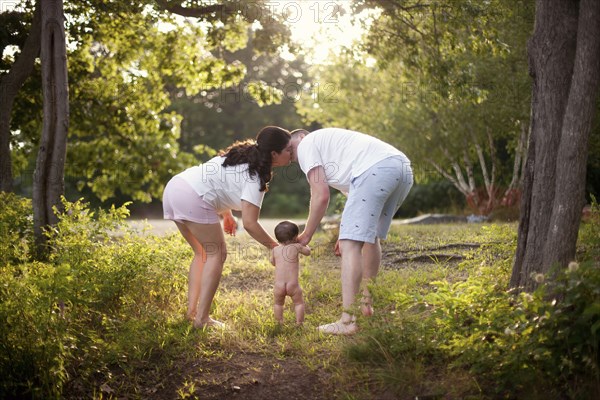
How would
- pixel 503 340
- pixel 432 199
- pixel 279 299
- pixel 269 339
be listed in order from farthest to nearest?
pixel 432 199, pixel 279 299, pixel 269 339, pixel 503 340

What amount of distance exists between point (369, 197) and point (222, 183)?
3.89 ft

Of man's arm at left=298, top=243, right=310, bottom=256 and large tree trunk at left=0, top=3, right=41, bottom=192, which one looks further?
large tree trunk at left=0, top=3, right=41, bottom=192

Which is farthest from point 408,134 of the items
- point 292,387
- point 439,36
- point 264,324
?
point 292,387

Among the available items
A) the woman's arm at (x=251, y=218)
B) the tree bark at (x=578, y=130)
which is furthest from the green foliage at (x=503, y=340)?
the woman's arm at (x=251, y=218)

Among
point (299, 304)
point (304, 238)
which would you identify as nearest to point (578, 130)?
point (304, 238)

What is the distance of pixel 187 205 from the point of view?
17.8 feet

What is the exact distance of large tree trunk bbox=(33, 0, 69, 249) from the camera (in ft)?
25.9

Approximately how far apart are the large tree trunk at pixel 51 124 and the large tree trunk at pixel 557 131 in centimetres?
537

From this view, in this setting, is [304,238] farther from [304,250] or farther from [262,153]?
[262,153]

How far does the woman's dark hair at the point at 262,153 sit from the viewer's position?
519 cm

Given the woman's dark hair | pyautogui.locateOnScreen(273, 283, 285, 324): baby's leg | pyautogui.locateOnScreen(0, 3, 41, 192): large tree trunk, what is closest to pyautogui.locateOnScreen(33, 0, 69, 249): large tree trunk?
pyautogui.locateOnScreen(0, 3, 41, 192): large tree trunk

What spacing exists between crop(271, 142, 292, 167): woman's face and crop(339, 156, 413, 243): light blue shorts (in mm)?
568

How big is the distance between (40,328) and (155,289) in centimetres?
221

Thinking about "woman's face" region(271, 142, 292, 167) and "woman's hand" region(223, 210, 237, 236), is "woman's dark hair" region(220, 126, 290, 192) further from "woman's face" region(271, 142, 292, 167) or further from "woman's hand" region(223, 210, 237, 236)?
"woman's hand" region(223, 210, 237, 236)
